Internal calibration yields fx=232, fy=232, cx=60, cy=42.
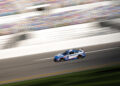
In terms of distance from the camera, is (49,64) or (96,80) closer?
(96,80)

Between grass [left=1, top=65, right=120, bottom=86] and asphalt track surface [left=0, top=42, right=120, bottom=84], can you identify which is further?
asphalt track surface [left=0, top=42, right=120, bottom=84]

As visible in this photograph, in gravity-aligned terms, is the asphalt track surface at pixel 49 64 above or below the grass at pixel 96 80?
below

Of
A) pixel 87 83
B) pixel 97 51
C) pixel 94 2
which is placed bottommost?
pixel 97 51

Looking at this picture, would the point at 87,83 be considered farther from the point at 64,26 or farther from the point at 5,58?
the point at 64,26

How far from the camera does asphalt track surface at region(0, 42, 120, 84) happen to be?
26.2 feet

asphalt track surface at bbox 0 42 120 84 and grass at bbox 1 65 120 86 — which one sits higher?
grass at bbox 1 65 120 86

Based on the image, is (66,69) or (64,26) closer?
(66,69)

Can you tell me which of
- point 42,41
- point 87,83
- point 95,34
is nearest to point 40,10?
point 42,41

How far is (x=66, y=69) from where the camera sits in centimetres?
803

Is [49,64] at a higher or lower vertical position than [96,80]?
lower

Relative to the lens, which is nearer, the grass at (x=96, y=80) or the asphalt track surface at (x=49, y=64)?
the grass at (x=96, y=80)

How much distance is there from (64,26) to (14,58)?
4.22m

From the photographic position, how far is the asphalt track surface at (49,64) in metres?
7.98

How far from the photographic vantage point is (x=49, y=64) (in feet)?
30.2
